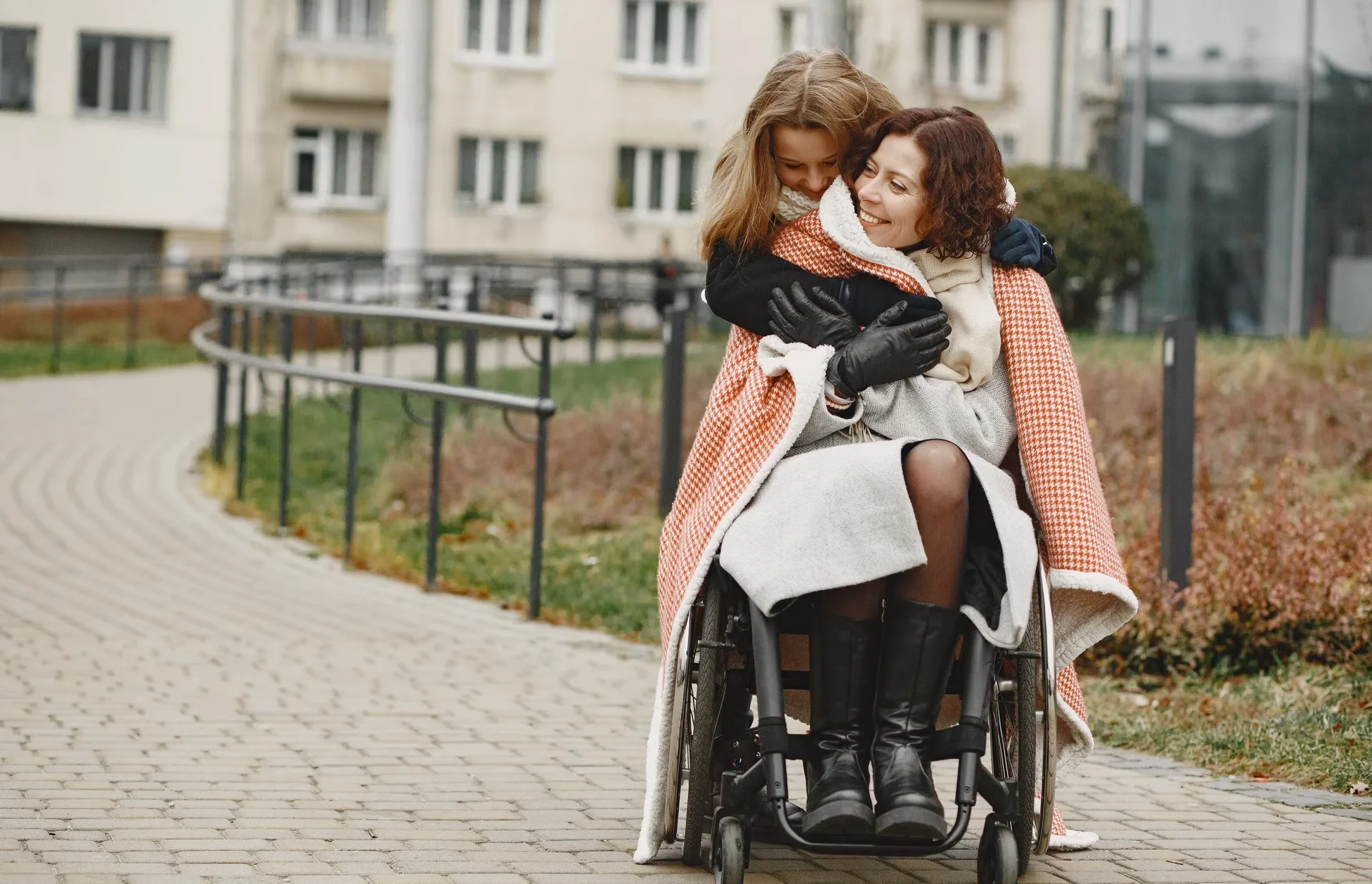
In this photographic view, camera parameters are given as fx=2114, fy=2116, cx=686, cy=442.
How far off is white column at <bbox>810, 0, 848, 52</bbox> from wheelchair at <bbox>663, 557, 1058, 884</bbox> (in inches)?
341

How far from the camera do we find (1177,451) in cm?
695

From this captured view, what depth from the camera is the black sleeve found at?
4227 millimetres

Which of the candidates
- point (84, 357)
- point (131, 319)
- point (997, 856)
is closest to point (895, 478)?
point (997, 856)

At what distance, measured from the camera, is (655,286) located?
68.4 ft

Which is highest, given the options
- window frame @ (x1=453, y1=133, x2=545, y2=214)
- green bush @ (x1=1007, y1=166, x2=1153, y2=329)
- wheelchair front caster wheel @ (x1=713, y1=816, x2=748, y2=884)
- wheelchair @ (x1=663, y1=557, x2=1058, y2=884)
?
window frame @ (x1=453, y1=133, x2=545, y2=214)

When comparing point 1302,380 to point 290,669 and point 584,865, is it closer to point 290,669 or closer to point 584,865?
point 290,669

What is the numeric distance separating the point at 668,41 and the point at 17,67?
12066 mm

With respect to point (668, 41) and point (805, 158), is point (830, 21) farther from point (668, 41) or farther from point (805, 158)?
point (668, 41)

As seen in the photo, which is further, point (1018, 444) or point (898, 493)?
point (1018, 444)

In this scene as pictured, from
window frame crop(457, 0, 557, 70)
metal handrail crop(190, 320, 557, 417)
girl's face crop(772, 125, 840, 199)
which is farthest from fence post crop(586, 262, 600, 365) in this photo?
window frame crop(457, 0, 557, 70)

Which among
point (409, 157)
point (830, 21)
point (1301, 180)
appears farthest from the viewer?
point (409, 157)

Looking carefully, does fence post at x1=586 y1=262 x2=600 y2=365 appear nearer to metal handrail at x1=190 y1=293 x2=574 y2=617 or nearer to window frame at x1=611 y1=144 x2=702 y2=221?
metal handrail at x1=190 y1=293 x2=574 y2=617

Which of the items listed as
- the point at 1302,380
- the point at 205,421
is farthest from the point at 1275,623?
the point at 205,421

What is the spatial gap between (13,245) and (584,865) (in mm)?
36801
